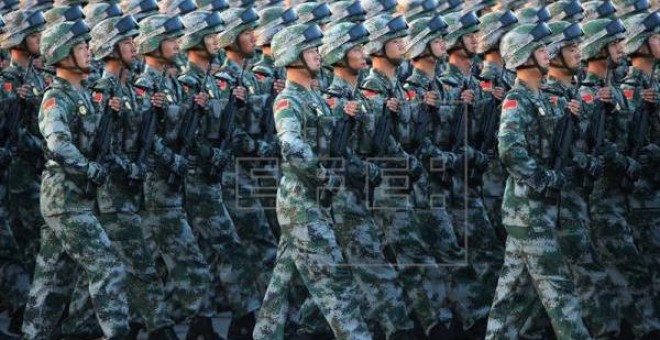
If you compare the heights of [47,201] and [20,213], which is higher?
[47,201]

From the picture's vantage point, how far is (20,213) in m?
17.4

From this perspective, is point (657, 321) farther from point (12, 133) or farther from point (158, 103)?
point (12, 133)

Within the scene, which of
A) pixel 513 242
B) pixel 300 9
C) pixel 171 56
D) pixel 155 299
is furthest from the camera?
pixel 300 9

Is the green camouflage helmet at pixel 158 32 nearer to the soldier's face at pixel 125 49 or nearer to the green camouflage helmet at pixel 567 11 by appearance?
the soldier's face at pixel 125 49

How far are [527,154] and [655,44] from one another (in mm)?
2502

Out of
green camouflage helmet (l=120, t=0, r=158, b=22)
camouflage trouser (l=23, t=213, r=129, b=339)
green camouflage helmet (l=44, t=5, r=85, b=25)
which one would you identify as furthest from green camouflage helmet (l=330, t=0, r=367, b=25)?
camouflage trouser (l=23, t=213, r=129, b=339)

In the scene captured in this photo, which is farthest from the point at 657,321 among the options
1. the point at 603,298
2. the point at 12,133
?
the point at 12,133

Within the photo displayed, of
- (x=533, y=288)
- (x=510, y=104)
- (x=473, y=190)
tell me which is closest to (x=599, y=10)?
(x=473, y=190)

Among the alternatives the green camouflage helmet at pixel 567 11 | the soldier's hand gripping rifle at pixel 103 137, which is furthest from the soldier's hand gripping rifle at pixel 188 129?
A: the green camouflage helmet at pixel 567 11

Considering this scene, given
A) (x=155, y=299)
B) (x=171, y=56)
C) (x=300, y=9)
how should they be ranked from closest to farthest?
(x=155, y=299), (x=171, y=56), (x=300, y=9)

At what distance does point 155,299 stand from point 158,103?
138 centimetres

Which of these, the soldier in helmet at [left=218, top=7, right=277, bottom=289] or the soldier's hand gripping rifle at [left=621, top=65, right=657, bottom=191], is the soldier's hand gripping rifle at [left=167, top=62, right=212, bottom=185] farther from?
the soldier's hand gripping rifle at [left=621, top=65, right=657, bottom=191]

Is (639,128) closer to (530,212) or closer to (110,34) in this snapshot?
(530,212)

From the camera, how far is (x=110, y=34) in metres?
15.6
